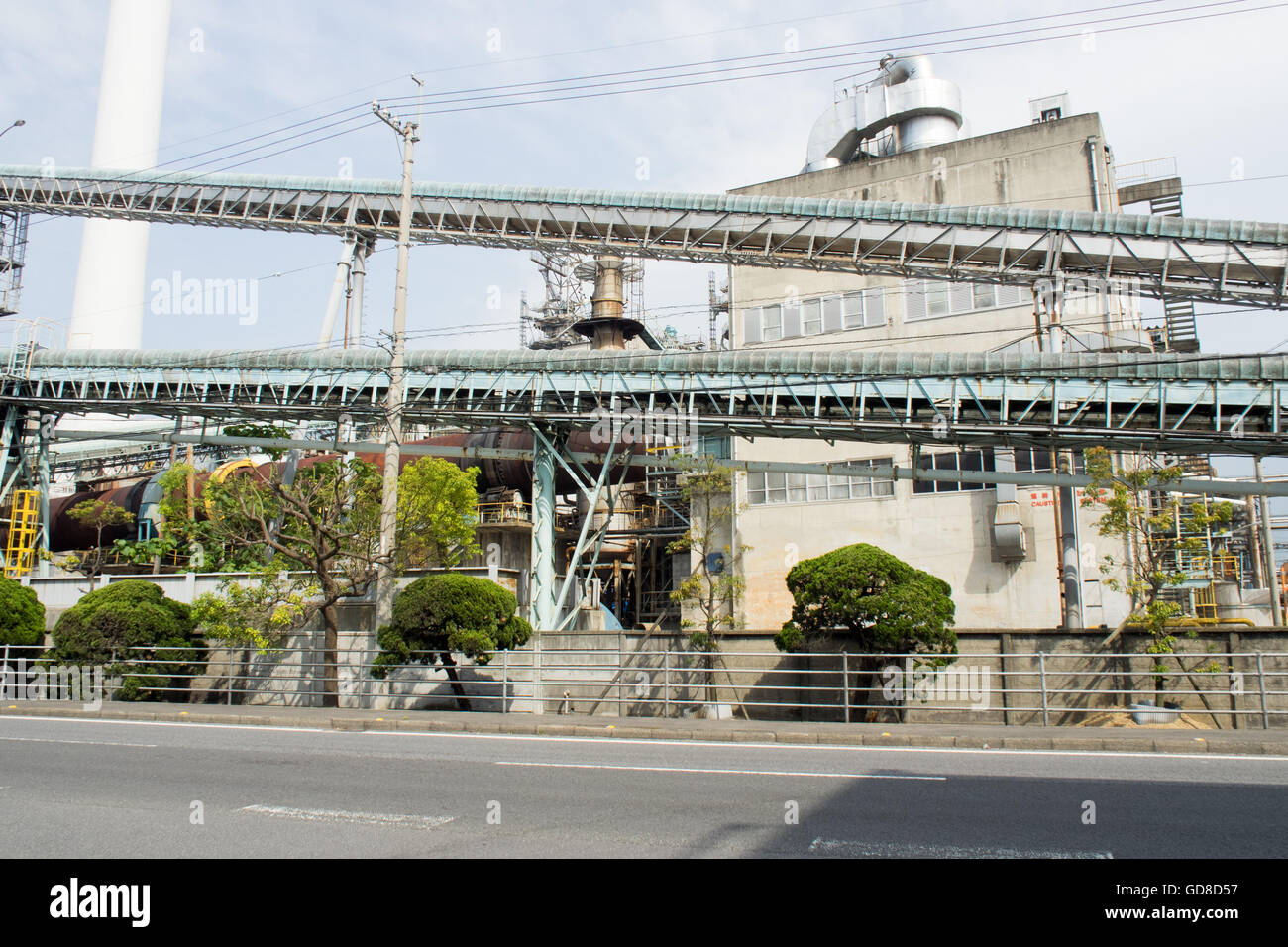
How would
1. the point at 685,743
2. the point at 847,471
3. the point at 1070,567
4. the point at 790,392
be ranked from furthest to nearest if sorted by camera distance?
the point at 847,471 < the point at 790,392 < the point at 1070,567 < the point at 685,743

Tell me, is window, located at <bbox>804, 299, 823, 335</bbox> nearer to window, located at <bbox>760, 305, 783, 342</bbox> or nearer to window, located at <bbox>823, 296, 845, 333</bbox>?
window, located at <bbox>823, 296, 845, 333</bbox>

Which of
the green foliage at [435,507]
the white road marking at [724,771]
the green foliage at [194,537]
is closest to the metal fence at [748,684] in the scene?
the green foliage at [435,507]

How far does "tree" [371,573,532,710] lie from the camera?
18609 millimetres

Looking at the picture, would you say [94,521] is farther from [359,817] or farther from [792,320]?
[359,817]

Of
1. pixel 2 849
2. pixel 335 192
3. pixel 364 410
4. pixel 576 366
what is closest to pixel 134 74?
pixel 335 192

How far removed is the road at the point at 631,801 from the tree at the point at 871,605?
5457 millimetres

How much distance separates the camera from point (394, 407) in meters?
18.9

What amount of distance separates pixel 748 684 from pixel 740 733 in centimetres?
631

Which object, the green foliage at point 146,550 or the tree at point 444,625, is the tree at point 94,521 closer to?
the green foliage at point 146,550

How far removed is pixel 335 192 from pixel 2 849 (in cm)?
2591

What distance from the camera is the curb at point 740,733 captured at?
1227 centimetres

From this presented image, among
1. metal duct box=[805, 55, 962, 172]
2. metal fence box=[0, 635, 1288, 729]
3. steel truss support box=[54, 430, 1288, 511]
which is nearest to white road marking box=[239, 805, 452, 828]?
metal fence box=[0, 635, 1288, 729]

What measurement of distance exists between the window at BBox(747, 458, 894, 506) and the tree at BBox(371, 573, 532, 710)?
14153 mm

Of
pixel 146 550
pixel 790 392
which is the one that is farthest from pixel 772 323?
pixel 146 550
